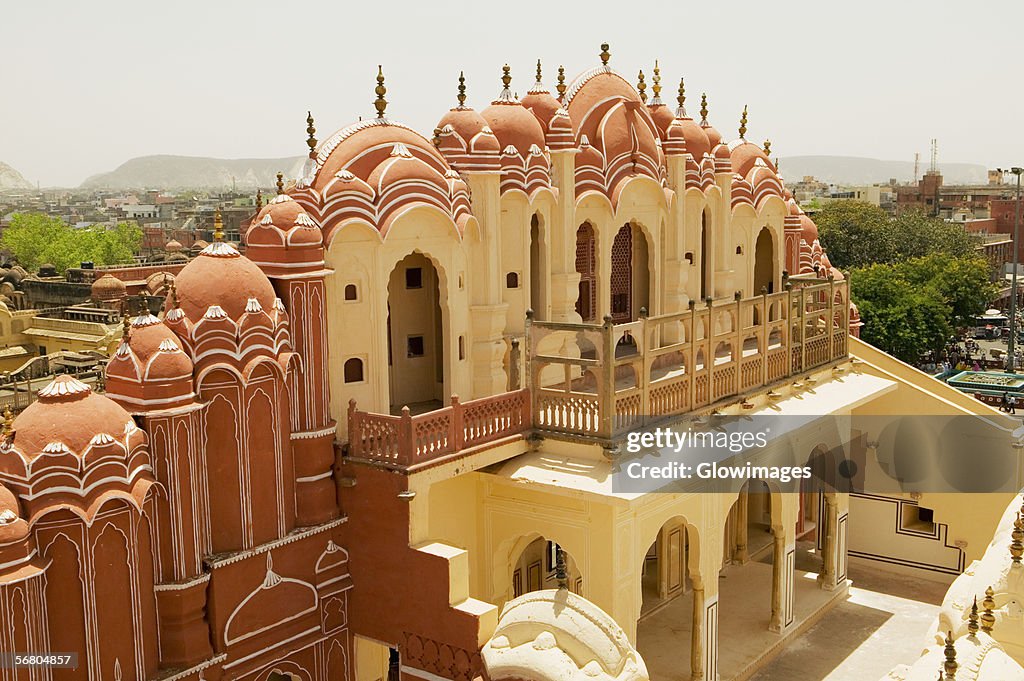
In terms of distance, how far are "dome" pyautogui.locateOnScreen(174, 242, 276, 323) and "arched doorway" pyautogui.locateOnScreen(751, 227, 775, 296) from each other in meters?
12.5

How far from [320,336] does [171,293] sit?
1702 mm

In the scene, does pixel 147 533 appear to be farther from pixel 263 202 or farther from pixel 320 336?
pixel 263 202

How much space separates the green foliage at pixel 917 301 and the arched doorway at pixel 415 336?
1095 inches

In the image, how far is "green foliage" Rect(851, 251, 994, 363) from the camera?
38.0 meters

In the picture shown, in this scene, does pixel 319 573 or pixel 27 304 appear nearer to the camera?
pixel 319 573

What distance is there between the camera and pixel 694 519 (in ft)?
43.5

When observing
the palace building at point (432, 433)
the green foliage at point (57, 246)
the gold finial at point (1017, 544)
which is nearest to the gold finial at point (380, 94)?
the palace building at point (432, 433)

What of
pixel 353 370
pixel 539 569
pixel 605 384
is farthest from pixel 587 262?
pixel 353 370

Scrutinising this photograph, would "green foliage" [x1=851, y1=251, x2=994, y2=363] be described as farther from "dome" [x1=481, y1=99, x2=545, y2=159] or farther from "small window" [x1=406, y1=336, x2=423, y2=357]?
"small window" [x1=406, y1=336, x2=423, y2=357]

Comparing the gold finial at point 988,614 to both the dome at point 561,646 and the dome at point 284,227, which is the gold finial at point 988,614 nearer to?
the dome at point 561,646

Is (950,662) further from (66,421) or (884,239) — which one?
(884,239)

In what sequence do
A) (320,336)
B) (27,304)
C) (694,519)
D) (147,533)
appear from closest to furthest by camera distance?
(147,533), (320,336), (694,519), (27,304)

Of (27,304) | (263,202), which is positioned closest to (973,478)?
(263,202)

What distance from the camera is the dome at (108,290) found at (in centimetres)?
4200
